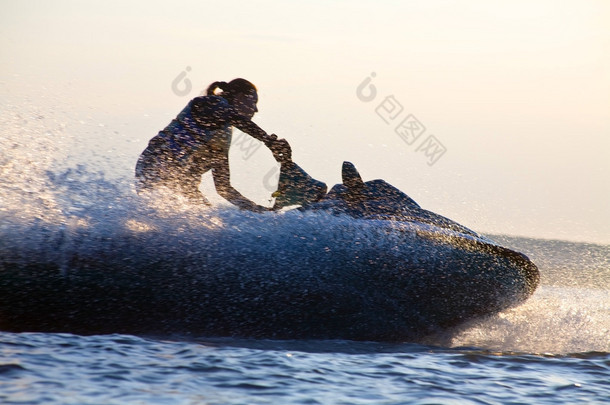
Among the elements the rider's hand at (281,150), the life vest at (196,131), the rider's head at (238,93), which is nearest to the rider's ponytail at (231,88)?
the rider's head at (238,93)

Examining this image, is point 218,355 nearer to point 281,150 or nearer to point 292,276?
point 292,276

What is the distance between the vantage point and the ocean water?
3.65m

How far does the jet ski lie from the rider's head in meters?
0.65

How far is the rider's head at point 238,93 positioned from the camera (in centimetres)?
626

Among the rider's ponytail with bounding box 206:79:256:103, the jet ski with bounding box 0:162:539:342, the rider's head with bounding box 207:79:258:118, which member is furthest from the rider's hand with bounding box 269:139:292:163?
the rider's ponytail with bounding box 206:79:256:103

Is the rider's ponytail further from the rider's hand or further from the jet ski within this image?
the jet ski

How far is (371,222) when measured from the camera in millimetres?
5758

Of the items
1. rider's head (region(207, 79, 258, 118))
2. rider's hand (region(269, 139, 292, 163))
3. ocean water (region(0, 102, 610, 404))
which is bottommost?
ocean water (region(0, 102, 610, 404))

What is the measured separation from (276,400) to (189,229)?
6.50 feet

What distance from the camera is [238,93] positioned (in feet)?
20.6

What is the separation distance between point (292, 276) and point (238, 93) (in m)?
1.84

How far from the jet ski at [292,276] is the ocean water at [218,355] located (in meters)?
0.11

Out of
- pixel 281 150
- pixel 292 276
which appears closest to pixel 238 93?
pixel 281 150

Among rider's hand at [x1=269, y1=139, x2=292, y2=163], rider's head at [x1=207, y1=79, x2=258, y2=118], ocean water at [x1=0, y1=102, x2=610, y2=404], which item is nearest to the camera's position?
ocean water at [x1=0, y1=102, x2=610, y2=404]
